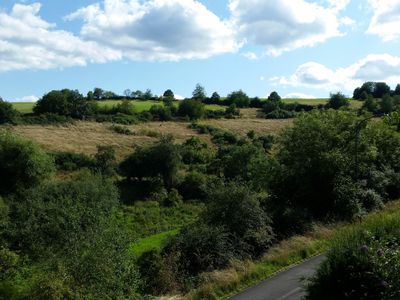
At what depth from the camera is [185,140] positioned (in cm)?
8644

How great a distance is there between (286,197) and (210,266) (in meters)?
12.0

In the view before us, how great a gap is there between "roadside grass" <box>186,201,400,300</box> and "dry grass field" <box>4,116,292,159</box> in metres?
50.4

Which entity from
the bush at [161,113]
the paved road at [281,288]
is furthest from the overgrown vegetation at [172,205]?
the bush at [161,113]

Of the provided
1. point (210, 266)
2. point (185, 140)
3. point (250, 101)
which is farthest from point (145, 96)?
point (210, 266)

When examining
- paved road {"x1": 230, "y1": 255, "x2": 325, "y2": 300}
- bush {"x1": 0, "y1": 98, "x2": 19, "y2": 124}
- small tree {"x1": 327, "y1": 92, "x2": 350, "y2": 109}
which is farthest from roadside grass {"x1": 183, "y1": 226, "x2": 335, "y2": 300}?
small tree {"x1": 327, "y1": 92, "x2": 350, "y2": 109}

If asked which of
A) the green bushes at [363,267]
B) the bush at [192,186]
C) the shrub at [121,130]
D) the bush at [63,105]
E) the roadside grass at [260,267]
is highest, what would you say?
the bush at [63,105]

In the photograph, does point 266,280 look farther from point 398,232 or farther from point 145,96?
point 145,96

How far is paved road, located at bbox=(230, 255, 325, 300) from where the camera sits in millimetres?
16984

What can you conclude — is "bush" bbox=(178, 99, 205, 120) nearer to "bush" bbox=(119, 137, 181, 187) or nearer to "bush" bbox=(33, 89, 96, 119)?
"bush" bbox=(33, 89, 96, 119)

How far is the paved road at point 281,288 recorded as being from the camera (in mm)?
16984

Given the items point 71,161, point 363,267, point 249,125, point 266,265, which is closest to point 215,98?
point 249,125

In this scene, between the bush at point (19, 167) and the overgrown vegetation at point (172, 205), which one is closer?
the overgrown vegetation at point (172, 205)

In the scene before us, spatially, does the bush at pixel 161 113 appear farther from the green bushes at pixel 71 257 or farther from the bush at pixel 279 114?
the green bushes at pixel 71 257

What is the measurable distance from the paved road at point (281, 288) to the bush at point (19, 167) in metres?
39.1
